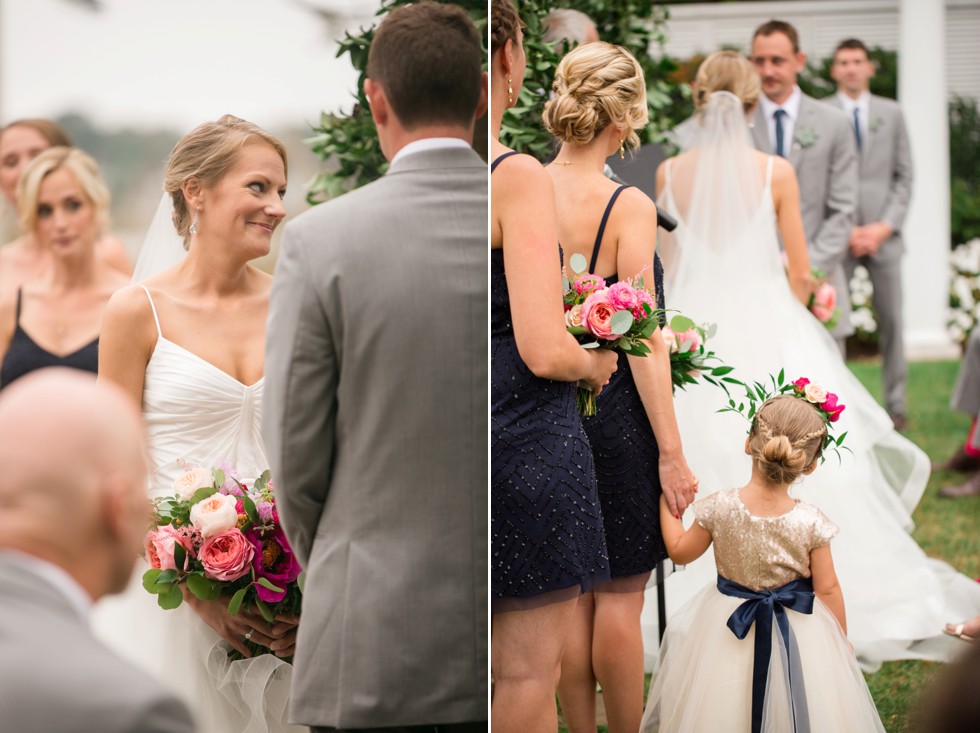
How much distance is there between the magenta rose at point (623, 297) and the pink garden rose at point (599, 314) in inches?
0.5

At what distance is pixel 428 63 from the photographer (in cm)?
203

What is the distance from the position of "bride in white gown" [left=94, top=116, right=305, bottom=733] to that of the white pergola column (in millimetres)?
8090

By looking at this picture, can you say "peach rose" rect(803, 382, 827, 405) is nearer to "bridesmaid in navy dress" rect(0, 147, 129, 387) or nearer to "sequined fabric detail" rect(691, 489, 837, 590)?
"sequined fabric detail" rect(691, 489, 837, 590)

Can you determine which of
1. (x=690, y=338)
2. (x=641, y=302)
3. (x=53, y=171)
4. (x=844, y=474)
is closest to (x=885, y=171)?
(x=844, y=474)

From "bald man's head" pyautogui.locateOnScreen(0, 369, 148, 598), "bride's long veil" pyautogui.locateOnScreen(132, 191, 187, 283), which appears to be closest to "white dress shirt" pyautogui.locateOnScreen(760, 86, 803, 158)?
"bride's long veil" pyautogui.locateOnScreen(132, 191, 187, 283)

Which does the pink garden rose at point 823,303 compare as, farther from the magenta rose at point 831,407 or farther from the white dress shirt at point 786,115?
the magenta rose at point 831,407

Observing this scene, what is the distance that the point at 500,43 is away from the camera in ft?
7.09

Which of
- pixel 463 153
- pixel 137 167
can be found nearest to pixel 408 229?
pixel 463 153

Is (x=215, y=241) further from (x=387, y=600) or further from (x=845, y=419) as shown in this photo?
(x=845, y=419)

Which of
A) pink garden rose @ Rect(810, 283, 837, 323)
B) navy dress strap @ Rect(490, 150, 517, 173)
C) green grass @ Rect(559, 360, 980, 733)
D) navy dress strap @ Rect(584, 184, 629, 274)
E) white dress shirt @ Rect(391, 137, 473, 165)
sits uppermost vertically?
white dress shirt @ Rect(391, 137, 473, 165)

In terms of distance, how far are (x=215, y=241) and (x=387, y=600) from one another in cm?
77

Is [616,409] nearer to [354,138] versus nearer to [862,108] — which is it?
[354,138]

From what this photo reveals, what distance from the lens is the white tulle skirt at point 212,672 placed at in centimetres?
197

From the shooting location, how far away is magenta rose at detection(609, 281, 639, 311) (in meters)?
2.33
